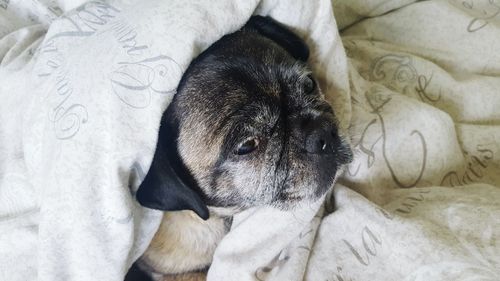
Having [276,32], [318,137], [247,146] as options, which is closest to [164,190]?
[247,146]

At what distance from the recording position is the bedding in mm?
873

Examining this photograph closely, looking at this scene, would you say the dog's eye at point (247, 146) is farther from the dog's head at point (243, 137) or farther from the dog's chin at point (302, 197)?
the dog's chin at point (302, 197)

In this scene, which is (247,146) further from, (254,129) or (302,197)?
(302,197)

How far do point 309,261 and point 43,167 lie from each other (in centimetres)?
54

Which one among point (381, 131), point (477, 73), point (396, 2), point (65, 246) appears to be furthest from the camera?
point (396, 2)

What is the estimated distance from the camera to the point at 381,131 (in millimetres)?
1109

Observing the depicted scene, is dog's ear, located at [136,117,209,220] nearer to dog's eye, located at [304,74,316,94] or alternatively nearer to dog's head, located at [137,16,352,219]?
dog's head, located at [137,16,352,219]

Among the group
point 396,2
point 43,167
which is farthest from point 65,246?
point 396,2

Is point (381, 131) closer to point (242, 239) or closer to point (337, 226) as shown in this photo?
point (337, 226)

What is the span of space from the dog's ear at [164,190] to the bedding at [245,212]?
27 millimetres

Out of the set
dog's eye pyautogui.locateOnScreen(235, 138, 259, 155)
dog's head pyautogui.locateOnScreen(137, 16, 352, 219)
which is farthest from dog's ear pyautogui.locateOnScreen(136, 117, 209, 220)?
dog's eye pyautogui.locateOnScreen(235, 138, 259, 155)

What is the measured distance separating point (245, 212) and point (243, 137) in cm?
20

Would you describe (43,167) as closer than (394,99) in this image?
Yes

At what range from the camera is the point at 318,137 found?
3.06ft
